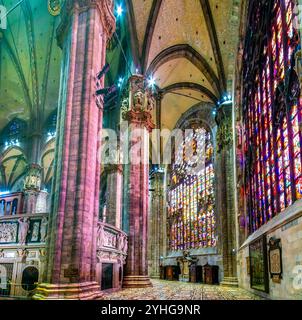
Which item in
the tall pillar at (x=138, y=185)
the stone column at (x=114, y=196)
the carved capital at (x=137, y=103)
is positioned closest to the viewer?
the tall pillar at (x=138, y=185)

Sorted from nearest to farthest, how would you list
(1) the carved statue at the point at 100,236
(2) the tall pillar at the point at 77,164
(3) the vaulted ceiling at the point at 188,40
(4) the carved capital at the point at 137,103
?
1. (2) the tall pillar at the point at 77,164
2. (1) the carved statue at the point at 100,236
3. (4) the carved capital at the point at 137,103
4. (3) the vaulted ceiling at the point at 188,40

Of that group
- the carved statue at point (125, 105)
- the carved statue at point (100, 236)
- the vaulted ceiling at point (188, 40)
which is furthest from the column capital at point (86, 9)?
the carved statue at point (100, 236)

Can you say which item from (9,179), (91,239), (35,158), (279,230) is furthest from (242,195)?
→ (9,179)

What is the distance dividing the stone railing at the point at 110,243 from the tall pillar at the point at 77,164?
1738mm

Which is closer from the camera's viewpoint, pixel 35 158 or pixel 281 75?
pixel 281 75

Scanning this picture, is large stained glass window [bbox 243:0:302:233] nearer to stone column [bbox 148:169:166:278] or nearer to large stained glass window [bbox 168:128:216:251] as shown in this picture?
large stained glass window [bbox 168:128:216:251]

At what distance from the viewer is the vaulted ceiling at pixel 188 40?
1773 centimetres

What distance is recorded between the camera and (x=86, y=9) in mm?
11273

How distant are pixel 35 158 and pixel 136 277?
11.5 metres

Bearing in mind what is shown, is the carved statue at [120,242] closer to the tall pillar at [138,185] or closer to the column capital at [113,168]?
the tall pillar at [138,185]

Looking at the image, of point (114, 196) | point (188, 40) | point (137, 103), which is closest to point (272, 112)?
point (137, 103)

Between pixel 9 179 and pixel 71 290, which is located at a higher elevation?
pixel 9 179
